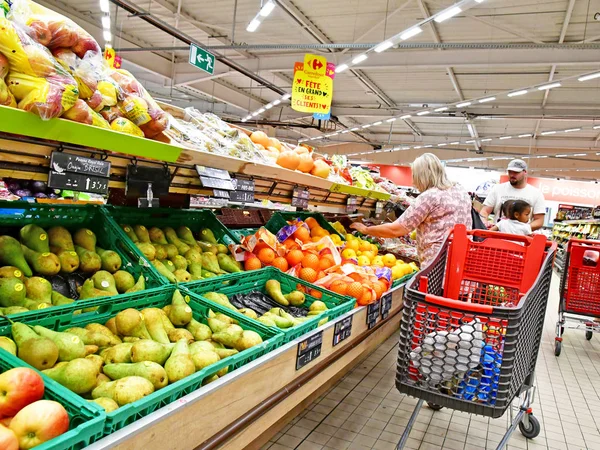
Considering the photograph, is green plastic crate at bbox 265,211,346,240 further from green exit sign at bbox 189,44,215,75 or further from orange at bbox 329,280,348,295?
green exit sign at bbox 189,44,215,75

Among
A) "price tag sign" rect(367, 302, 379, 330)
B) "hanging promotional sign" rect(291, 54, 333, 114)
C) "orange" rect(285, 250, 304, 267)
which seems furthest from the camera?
"hanging promotional sign" rect(291, 54, 333, 114)

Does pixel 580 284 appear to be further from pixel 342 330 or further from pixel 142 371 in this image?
pixel 142 371

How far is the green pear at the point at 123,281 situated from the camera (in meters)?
1.98

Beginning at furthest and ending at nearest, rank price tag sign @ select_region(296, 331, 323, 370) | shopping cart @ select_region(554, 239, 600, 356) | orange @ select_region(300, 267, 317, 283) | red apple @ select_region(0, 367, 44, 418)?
1. shopping cart @ select_region(554, 239, 600, 356)
2. orange @ select_region(300, 267, 317, 283)
3. price tag sign @ select_region(296, 331, 323, 370)
4. red apple @ select_region(0, 367, 44, 418)

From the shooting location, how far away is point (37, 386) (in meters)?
1.10

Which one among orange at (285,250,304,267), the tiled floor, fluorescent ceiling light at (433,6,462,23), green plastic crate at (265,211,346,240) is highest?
fluorescent ceiling light at (433,6,462,23)

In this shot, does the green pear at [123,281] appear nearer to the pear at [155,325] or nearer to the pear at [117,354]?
the pear at [155,325]

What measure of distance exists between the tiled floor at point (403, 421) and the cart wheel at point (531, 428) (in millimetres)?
39

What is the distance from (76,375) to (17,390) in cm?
20

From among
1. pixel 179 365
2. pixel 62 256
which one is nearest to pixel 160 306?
pixel 62 256

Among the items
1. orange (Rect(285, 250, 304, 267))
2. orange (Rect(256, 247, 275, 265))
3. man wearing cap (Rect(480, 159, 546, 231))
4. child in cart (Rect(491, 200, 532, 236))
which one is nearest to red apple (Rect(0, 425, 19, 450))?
orange (Rect(256, 247, 275, 265))

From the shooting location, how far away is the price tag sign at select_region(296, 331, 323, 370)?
1.93 m

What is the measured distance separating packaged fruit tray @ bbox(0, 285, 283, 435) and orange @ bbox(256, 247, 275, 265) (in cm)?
86

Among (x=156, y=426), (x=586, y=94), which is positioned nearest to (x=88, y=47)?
(x=156, y=426)
